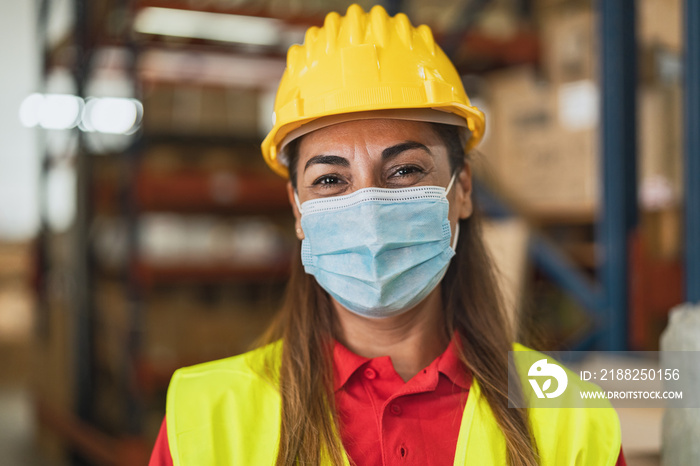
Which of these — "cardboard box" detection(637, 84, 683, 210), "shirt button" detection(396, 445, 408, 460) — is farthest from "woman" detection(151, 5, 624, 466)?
"cardboard box" detection(637, 84, 683, 210)

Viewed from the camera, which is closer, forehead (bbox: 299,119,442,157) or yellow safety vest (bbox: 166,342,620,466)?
yellow safety vest (bbox: 166,342,620,466)

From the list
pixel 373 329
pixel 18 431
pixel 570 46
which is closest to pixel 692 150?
pixel 373 329

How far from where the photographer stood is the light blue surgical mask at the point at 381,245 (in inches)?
63.7

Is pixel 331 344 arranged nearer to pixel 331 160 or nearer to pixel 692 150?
pixel 331 160

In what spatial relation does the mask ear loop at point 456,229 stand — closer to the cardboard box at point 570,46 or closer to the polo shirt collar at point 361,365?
the polo shirt collar at point 361,365

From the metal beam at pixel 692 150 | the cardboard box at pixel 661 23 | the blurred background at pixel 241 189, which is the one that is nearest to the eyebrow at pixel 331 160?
the metal beam at pixel 692 150

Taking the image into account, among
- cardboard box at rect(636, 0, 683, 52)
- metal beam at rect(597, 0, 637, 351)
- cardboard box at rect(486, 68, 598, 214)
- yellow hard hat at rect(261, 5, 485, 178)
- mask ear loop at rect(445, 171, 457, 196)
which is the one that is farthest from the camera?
cardboard box at rect(486, 68, 598, 214)

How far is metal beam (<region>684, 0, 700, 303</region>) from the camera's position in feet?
9.03

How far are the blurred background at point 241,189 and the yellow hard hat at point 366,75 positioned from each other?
2.00 m

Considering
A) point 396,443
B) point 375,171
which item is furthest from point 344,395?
point 375,171

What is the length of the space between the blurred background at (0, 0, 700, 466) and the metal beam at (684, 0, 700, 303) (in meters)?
0.78

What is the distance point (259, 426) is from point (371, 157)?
26.5 inches

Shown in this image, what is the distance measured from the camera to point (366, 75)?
1.62 metres

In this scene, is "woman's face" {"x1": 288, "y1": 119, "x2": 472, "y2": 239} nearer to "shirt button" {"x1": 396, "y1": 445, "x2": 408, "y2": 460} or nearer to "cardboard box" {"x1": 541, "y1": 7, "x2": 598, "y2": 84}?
"shirt button" {"x1": 396, "y1": 445, "x2": 408, "y2": 460}
